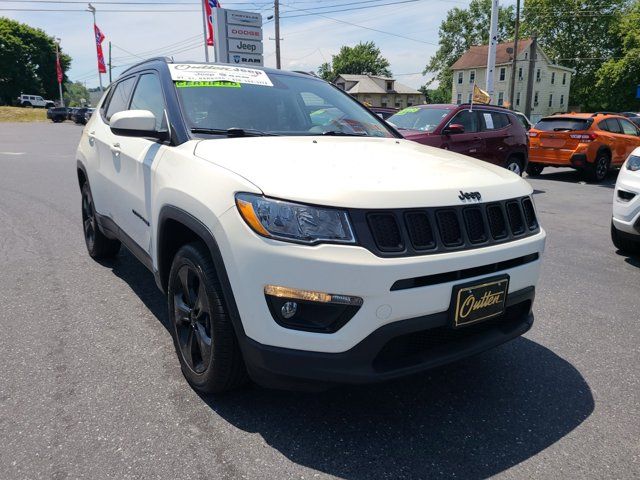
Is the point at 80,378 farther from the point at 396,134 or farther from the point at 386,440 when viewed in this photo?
the point at 396,134

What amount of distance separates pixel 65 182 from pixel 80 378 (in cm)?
828

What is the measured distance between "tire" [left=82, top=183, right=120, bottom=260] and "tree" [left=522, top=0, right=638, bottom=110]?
61.9m

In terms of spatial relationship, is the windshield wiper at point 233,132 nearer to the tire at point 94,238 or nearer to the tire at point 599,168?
the tire at point 94,238

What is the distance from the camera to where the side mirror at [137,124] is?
282 centimetres

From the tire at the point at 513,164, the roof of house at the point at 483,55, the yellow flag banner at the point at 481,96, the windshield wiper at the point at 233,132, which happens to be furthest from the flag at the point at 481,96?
the roof of house at the point at 483,55

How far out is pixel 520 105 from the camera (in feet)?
207

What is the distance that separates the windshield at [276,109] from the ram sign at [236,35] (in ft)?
45.5

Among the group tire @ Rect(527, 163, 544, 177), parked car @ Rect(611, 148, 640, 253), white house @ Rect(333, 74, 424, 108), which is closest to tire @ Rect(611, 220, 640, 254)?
parked car @ Rect(611, 148, 640, 253)

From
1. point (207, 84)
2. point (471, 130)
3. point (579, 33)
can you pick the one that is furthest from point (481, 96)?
point (579, 33)

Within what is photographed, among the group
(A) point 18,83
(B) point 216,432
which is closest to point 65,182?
(B) point 216,432

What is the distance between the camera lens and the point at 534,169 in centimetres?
1335

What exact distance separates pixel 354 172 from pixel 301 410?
123cm

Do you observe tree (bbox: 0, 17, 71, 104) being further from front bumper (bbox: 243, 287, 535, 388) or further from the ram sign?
front bumper (bbox: 243, 287, 535, 388)

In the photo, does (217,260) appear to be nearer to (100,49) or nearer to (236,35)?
(236,35)
